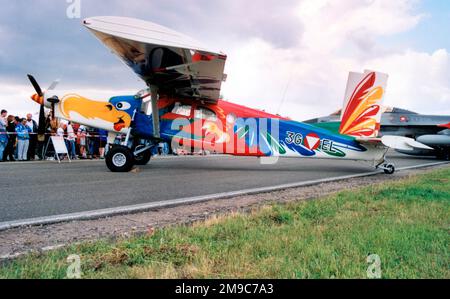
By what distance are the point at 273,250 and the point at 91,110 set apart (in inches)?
331

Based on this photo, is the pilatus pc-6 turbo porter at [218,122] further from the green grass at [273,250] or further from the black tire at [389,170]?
the green grass at [273,250]

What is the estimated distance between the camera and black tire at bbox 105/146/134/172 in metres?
8.97

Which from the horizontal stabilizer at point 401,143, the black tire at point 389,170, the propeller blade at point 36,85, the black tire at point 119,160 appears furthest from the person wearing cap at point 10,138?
the black tire at point 389,170

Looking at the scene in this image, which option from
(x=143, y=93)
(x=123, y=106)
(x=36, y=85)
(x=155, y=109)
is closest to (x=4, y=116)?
(x=36, y=85)

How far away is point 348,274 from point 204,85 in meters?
7.78

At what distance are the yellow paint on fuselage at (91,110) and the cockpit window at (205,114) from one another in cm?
198

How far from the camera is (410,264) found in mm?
2500

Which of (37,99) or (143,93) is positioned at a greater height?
(143,93)

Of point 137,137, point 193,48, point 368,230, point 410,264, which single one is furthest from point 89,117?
point 410,264

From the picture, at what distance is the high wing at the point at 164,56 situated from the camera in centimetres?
681

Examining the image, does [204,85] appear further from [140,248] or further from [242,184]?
[140,248]

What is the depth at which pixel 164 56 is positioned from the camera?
800 cm

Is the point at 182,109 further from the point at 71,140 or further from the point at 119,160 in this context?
the point at 71,140

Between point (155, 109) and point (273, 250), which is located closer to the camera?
point (273, 250)
